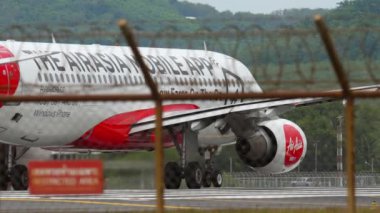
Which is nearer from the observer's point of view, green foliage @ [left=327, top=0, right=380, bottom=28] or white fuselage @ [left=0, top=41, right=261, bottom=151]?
green foliage @ [left=327, top=0, right=380, bottom=28]

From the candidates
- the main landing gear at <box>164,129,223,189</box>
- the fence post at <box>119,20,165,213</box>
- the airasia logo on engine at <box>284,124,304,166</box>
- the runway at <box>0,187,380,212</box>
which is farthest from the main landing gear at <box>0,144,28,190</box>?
the fence post at <box>119,20,165,213</box>

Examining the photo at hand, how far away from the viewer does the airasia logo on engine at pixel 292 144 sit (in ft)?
109

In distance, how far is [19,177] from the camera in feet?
97.6

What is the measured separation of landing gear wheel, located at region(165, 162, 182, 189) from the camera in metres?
29.9

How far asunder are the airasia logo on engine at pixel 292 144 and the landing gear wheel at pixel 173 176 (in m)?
2.77

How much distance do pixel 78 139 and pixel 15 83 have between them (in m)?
2.65

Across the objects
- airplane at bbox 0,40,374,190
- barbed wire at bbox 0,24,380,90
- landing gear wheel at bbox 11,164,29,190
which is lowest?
landing gear wheel at bbox 11,164,29,190

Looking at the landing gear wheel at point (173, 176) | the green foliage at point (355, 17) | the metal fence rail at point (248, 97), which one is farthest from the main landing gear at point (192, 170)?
the metal fence rail at point (248, 97)

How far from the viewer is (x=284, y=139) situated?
33188 millimetres

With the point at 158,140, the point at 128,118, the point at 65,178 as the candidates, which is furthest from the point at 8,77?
the point at 158,140

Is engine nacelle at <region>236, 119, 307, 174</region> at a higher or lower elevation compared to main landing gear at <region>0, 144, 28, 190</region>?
higher

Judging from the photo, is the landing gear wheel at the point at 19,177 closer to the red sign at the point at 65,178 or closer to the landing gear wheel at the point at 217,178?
the landing gear wheel at the point at 217,178

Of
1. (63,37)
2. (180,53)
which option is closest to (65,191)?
(63,37)

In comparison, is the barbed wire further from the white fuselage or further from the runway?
the white fuselage
